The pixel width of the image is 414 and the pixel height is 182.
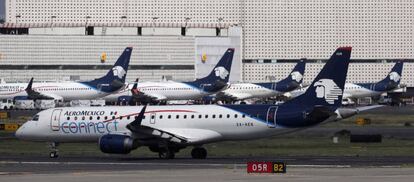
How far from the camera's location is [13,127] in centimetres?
9462

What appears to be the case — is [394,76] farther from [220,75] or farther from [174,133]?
[174,133]

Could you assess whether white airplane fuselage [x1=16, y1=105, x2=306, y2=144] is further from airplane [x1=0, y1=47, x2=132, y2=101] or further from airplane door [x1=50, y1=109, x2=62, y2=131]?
airplane [x1=0, y1=47, x2=132, y2=101]

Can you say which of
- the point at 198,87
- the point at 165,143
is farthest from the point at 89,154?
the point at 198,87

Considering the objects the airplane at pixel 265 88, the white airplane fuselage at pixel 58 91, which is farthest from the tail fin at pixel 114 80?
the airplane at pixel 265 88

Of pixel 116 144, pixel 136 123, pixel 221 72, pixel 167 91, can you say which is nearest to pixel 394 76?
pixel 221 72

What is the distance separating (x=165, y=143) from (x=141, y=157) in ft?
9.52

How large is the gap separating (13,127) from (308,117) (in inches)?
1636

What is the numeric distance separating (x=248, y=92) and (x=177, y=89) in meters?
15.5

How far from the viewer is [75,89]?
176 m

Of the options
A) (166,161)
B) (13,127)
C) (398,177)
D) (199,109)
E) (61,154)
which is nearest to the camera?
(398,177)

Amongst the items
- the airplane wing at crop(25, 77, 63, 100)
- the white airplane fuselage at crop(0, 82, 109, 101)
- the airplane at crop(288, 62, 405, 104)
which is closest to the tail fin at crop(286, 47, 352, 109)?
the airplane wing at crop(25, 77, 63, 100)

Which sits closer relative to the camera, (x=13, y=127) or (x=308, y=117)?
(x=308, y=117)

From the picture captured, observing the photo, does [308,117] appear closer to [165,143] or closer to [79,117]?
[165,143]

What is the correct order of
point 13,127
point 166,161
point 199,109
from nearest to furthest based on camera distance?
point 166,161
point 199,109
point 13,127
